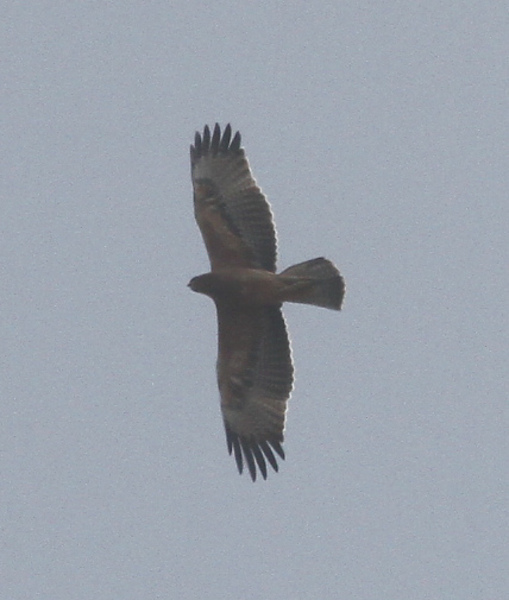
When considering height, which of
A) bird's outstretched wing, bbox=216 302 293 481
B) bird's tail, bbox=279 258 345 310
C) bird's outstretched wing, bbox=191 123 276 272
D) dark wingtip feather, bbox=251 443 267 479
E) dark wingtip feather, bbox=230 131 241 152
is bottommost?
dark wingtip feather, bbox=251 443 267 479

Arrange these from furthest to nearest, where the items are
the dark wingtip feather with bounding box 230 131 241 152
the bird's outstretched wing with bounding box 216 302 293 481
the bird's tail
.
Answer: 1. the dark wingtip feather with bounding box 230 131 241 152
2. the bird's outstretched wing with bounding box 216 302 293 481
3. the bird's tail

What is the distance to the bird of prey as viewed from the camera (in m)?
10.2

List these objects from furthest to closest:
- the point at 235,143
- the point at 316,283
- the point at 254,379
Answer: the point at 235,143
the point at 254,379
the point at 316,283

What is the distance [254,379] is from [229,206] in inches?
61.2

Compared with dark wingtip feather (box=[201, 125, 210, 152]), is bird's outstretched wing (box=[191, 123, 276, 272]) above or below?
below

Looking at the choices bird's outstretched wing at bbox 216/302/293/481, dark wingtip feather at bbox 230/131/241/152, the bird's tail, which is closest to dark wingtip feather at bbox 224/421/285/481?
bird's outstretched wing at bbox 216/302/293/481

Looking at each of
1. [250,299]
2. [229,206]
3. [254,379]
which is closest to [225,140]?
[229,206]

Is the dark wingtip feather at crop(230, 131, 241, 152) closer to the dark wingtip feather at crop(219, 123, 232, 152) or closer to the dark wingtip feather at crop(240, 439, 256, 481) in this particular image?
the dark wingtip feather at crop(219, 123, 232, 152)

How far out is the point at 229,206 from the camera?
35.1 ft

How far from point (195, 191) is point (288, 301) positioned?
1434mm

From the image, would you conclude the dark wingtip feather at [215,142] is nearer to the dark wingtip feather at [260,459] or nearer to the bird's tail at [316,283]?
the bird's tail at [316,283]

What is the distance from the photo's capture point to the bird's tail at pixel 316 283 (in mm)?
10117

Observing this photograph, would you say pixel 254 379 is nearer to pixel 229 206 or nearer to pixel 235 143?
pixel 229 206

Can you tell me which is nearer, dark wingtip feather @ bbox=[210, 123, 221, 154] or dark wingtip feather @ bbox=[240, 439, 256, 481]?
dark wingtip feather @ bbox=[240, 439, 256, 481]
